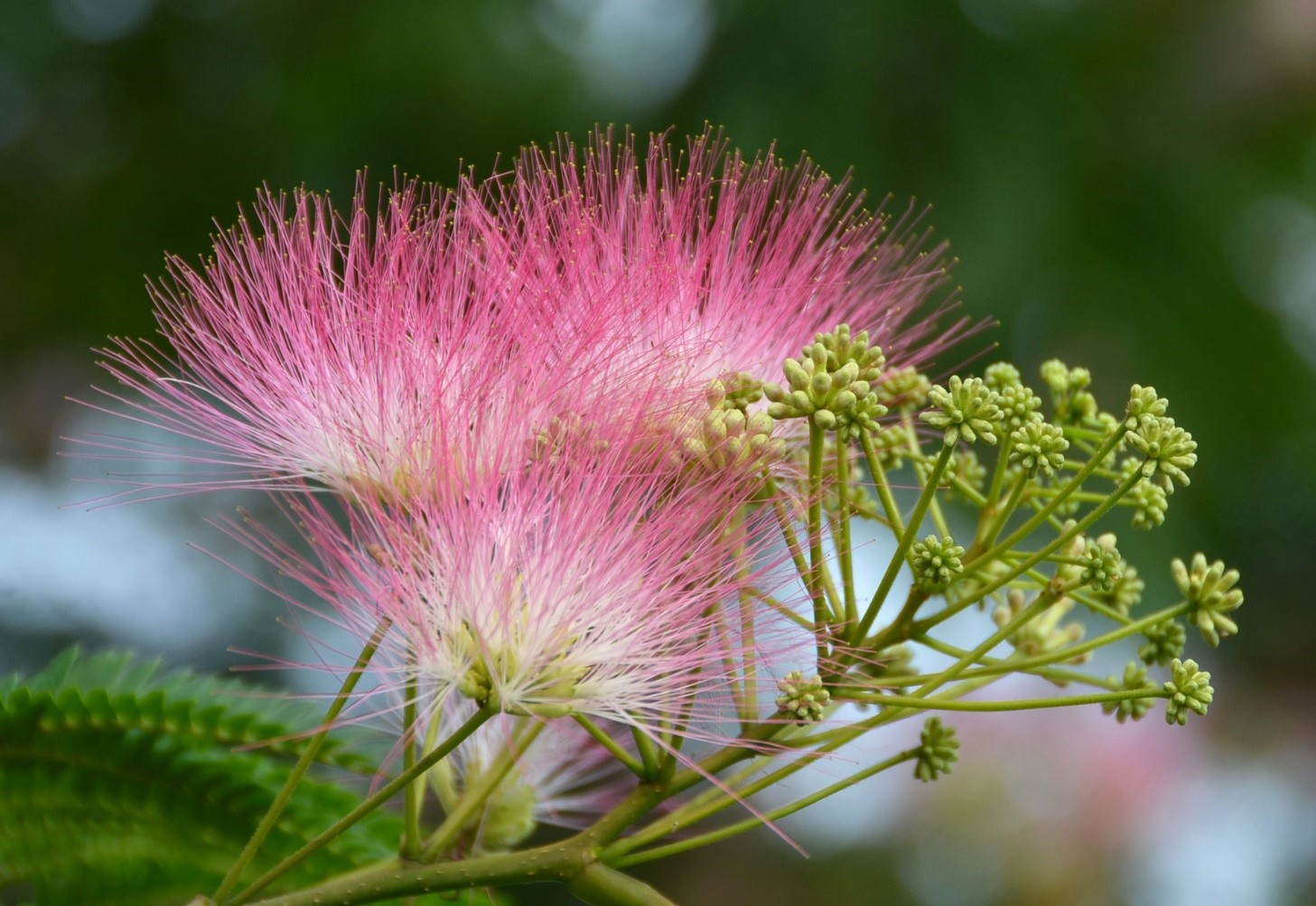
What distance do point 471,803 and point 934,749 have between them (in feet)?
1.83

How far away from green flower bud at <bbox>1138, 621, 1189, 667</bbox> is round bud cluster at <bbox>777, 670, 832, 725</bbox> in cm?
45

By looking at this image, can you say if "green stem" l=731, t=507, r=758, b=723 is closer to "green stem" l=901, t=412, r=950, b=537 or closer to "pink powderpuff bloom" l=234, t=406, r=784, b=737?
"pink powderpuff bloom" l=234, t=406, r=784, b=737

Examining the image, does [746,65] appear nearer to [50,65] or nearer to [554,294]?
[50,65]

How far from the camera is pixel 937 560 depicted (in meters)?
1.41

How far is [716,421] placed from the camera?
4.75 ft

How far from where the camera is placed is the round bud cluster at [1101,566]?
1.47 meters

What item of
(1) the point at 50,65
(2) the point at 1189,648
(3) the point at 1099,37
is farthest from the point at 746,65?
(2) the point at 1189,648

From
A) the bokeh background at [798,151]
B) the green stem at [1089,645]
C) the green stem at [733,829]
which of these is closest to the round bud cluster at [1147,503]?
the green stem at [1089,645]

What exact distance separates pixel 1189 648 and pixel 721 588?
13.6 feet

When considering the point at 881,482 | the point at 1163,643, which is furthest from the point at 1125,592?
the point at 881,482

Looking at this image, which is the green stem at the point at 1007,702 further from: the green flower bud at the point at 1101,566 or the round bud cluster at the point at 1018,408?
the round bud cluster at the point at 1018,408

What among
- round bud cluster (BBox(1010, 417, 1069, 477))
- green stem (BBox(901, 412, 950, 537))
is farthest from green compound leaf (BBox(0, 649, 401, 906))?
round bud cluster (BBox(1010, 417, 1069, 477))

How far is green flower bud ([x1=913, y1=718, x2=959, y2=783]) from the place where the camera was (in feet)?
5.33

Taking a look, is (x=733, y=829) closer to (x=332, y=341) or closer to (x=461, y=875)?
(x=461, y=875)
